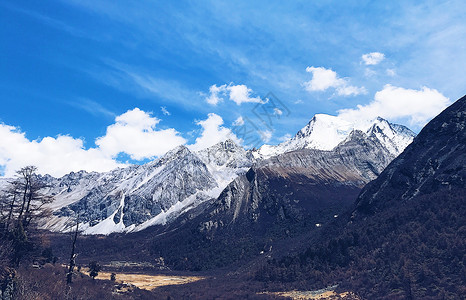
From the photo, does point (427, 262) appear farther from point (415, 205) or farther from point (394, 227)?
point (415, 205)

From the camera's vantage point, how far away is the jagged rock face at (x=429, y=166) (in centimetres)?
10496

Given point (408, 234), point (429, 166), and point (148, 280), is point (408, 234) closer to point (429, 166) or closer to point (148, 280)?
point (429, 166)

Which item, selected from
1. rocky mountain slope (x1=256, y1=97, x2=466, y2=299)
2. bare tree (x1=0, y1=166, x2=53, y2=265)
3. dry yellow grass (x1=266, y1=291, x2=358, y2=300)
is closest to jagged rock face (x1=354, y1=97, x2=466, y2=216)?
rocky mountain slope (x1=256, y1=97, x2=466, y2=299)

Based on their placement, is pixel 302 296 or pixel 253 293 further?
pixel 253 293

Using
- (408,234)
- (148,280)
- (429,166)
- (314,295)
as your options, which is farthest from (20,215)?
(429,166)

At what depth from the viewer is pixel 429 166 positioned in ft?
382

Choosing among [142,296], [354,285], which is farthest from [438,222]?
[142,296]

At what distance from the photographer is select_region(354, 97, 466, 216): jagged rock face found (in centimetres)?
10496

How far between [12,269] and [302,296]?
62.2 metres

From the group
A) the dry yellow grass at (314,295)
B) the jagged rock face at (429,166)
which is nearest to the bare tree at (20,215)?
the dry yellow grass at (314,295)

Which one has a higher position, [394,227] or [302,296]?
[394,227]

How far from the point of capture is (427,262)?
235 feet

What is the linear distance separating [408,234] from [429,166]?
40232mm

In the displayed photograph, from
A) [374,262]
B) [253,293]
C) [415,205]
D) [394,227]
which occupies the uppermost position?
[415,205]
